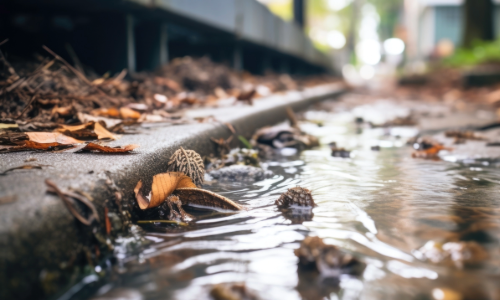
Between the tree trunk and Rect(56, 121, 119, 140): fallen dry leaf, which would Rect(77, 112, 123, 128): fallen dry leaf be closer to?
Rect(56, 121, 119, 140): fallen dry leaf

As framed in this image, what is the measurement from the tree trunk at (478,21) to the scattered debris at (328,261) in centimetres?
1354

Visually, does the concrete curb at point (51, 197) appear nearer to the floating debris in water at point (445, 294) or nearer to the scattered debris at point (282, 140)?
the floating debris in water at point (445, 294)

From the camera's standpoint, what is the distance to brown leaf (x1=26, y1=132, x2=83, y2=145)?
4.49 feet

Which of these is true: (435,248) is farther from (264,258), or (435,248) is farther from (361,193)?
(361,193)

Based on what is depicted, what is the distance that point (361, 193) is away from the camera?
1.36 meters

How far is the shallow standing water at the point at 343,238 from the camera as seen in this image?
754 millimetres

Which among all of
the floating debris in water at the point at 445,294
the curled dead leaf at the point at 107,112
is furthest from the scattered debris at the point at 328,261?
the curled dead leaf at the point at 107,112

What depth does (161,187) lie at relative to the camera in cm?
118

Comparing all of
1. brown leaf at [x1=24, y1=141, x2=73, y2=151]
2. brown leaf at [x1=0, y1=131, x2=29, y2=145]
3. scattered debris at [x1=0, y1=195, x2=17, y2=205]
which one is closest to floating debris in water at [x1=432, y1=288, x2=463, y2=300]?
scattered debris at [x1=0, y1=195, x2=17, y2=205]

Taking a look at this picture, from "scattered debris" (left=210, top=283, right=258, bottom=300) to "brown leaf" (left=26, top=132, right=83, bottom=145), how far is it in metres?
0.91

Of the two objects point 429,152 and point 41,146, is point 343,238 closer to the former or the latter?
point 41,146

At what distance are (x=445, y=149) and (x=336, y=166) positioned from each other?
709 millimetres

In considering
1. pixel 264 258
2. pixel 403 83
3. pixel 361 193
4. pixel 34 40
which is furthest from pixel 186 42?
pixel 403 83

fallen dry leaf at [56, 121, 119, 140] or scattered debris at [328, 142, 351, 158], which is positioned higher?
fallen dry leaf at [56, 121, 119, 140]
